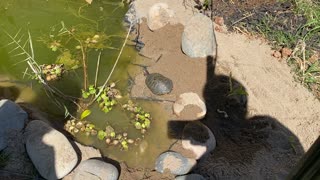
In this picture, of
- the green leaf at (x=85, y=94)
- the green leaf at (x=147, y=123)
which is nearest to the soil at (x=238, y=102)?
the green leaf at (x=147, y=123)

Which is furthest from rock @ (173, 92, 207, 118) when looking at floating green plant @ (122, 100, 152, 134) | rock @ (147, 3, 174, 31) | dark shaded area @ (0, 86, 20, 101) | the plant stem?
dark shaded area @ (0, 86, 20, 101)

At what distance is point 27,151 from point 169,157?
1519mm

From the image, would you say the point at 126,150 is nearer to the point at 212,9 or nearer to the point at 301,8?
the point at 212,9

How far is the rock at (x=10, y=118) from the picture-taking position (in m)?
4.13

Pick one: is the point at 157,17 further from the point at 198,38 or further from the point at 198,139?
the point at 198,139

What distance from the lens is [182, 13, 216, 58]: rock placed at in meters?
5.16

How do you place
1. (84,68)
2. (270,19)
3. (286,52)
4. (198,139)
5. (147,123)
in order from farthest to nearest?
1. (270,19)
2. (286,52)
3. (84,68)
4. (147,123)
5. (198,139)

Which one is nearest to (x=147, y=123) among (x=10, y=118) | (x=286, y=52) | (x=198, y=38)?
(x=198, y=38)

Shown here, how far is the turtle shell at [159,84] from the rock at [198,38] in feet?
1.94

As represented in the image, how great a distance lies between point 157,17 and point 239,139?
2137 millimetres

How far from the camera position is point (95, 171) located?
3949mm

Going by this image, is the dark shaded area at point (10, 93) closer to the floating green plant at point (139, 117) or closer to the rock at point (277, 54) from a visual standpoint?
the floating green plant at point (139, 117)

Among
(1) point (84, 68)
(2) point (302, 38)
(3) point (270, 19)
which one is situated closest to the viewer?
(1) point (84, 68)

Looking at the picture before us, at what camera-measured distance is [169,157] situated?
4219 millimetres
